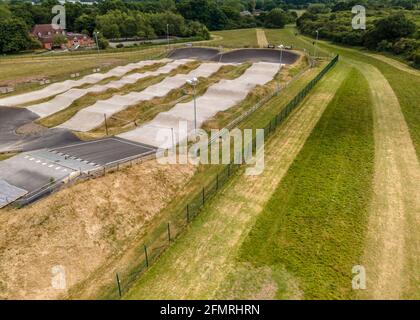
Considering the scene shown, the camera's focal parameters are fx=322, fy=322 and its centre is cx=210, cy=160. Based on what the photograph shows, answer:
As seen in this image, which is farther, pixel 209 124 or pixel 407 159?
pixel 209 124

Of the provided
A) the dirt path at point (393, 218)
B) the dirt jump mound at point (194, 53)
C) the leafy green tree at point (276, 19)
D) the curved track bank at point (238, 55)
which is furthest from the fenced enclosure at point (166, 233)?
the leafy green tree at point (276, 19)

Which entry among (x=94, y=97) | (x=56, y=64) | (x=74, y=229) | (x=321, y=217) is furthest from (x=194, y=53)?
(x=74, y=229)

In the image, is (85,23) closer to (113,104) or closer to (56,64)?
(56,64)

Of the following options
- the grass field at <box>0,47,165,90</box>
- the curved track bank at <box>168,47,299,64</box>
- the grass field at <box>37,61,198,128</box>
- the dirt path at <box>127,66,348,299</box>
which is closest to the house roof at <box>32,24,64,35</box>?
the grass field at <box>0,47,165,90</box>
